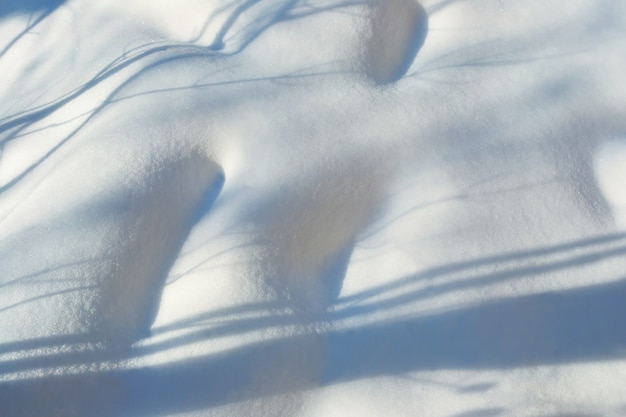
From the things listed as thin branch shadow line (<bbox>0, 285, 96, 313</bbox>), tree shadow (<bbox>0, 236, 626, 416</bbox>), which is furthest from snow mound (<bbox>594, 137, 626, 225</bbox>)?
thin branch shadow line (<bbox>0, 285, 96, 313</bbox>)

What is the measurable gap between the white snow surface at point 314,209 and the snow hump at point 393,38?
2 cm

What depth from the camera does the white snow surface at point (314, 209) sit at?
363cm

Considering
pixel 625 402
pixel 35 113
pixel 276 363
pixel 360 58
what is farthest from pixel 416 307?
pixel 35 113

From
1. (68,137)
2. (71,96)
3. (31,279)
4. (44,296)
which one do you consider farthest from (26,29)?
(44,296)

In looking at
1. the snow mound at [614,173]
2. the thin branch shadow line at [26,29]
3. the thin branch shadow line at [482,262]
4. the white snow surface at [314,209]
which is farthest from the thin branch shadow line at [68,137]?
the snow mound at [614,173]

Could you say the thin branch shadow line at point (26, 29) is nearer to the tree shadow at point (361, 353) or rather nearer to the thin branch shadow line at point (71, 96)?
the thin branch shadow line at point (71, 96)

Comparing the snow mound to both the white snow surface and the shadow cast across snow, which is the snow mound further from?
the shadow cast across snow

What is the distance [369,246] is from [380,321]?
21.5 inches

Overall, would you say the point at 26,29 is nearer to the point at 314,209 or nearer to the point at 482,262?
the point at 314,209

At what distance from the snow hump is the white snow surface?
18 mm

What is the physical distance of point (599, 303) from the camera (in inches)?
150

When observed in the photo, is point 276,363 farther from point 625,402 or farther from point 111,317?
point 625,402

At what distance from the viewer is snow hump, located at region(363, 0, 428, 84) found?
15.5 ft

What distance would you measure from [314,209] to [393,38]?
173 cm
